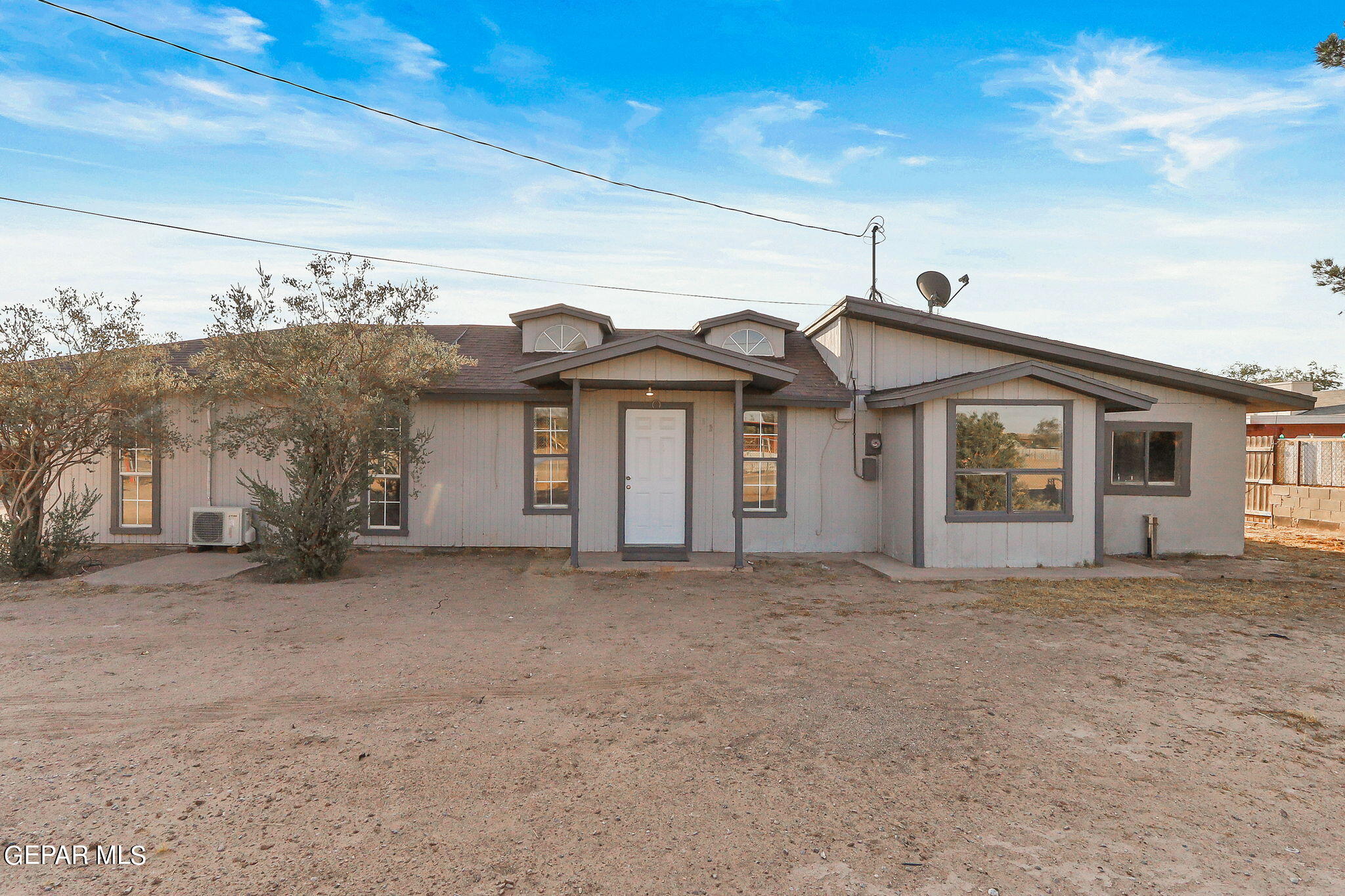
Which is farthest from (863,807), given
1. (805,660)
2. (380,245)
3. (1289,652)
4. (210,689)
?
(380,245)

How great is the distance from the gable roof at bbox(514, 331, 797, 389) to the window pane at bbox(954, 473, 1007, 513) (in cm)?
274

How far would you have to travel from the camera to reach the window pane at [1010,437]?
28.9ft

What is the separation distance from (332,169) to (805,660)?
36.1ft

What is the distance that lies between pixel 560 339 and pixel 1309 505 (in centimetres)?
1544

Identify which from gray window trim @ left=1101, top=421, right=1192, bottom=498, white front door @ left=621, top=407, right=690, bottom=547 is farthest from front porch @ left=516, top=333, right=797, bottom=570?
gray window trim @ left=1101, top=421, right=1192, bottom=498

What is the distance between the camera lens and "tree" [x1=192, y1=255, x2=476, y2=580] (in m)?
7.63

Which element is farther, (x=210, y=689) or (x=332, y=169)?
(x=332, y=169)

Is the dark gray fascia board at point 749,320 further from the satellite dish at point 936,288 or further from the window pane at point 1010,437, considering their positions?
the window pane at point 1010,437

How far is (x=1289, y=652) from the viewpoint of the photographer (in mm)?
5227

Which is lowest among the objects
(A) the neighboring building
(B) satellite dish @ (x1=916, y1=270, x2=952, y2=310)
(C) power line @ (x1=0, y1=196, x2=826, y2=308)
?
(A) the neighboring building

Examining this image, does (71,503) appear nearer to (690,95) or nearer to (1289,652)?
(690,95)

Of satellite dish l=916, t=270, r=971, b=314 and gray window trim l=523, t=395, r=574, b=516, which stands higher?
satellite dish l=916, t=270, r=971, b=314

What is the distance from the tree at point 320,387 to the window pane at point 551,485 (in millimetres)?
2313

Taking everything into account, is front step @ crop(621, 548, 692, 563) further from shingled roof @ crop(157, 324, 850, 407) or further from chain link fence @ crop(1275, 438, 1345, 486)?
chain link fence @ crop(1275, 438, 1345, 486)
